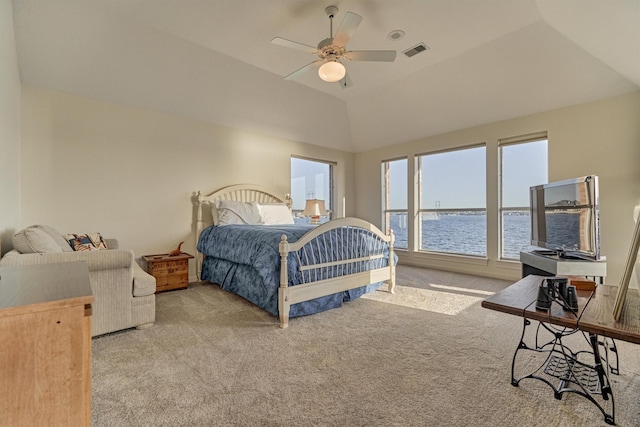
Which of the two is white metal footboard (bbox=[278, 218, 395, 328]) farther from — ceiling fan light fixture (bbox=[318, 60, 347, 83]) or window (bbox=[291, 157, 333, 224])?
window (bbox=[291, 157, 333, 224])

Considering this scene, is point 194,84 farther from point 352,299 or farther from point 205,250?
point 352,299

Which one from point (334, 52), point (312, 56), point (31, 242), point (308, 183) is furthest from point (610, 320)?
point (308, 183)

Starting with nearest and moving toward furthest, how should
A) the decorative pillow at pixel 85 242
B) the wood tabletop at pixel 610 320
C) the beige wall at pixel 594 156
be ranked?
the wood tabletop at pixel 610 320 < the decorative pillow at pixel 85 242 < the beige wall at pixel 594 156

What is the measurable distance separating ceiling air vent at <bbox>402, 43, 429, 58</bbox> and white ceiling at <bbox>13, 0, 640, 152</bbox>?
7 cm

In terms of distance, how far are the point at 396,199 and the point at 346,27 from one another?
4.00 metres

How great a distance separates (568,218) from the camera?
297cm

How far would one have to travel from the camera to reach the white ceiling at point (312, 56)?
9.00ft

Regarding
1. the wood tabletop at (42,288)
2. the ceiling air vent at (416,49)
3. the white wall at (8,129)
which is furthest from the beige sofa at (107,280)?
the ceiling air vent at (416,49)

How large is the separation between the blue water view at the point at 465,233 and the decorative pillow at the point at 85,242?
192 inches

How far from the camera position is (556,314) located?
142 cm

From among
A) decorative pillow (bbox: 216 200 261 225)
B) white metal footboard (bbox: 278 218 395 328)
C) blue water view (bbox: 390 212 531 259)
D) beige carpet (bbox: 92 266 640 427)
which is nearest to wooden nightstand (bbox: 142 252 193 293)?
decorative pillow (bbox: 216 200 261 225)

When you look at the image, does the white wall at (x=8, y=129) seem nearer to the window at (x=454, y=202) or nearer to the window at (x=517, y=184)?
the window at (x=454, y=202)

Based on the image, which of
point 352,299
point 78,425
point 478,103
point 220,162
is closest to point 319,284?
point 352,299

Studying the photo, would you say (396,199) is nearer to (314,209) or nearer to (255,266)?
(314,209)
